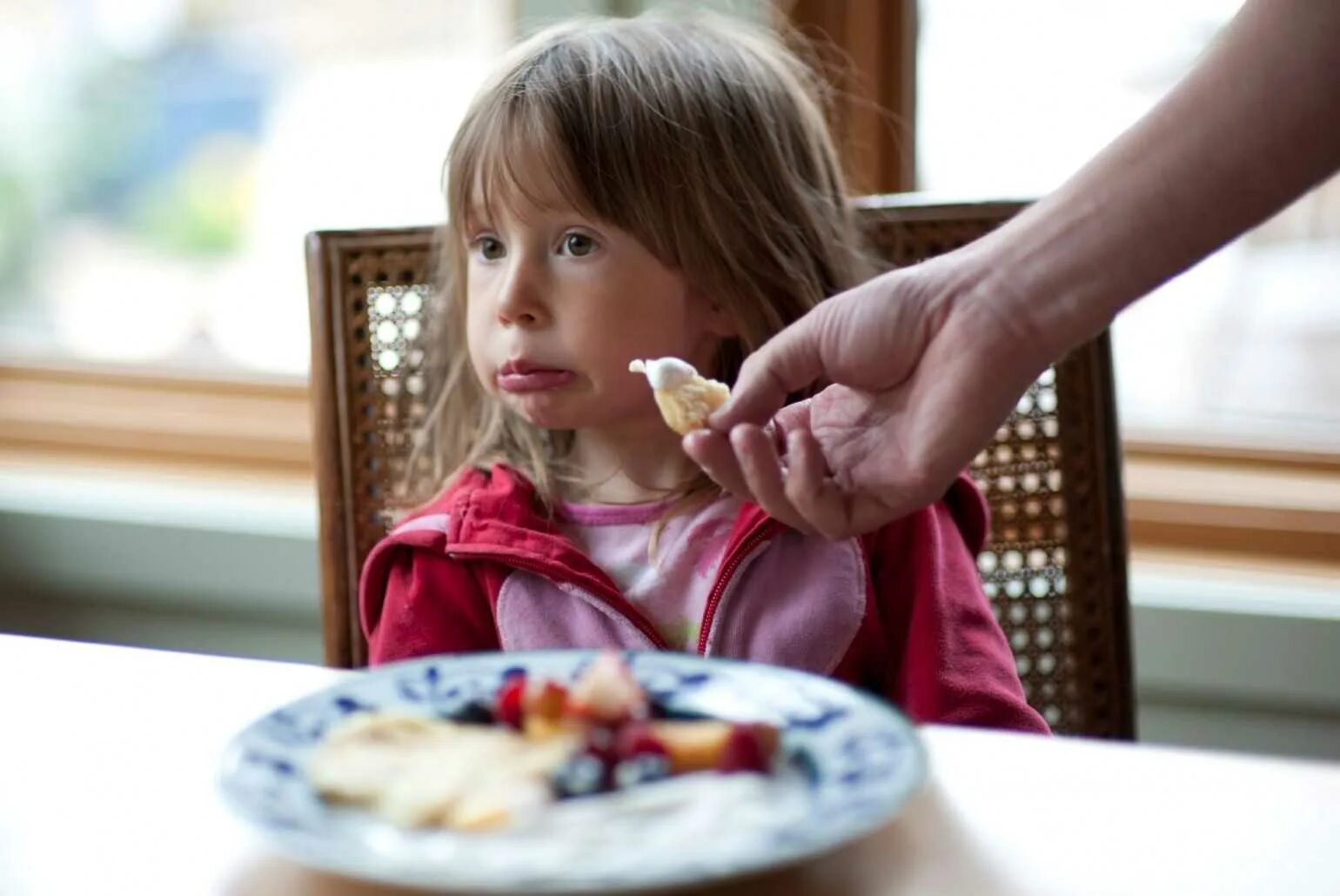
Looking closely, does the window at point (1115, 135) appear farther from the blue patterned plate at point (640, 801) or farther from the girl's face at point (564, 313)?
the blue patterned plate at point (640, 801)

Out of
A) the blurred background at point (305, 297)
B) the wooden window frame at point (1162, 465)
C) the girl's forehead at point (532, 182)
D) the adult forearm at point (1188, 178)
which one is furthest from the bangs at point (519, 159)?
the wooden window frame at point (1162, 465)

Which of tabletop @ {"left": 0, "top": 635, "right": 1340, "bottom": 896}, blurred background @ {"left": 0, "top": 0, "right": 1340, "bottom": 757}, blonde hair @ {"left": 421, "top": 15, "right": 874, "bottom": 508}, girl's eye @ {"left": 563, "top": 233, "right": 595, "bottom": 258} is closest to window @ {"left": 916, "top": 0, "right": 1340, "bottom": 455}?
blurred background @ {"left": 0, "top": 0, "right": 1340, "bottom": 757}

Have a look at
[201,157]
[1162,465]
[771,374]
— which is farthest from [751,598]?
[201,157]

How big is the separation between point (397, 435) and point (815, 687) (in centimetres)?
67

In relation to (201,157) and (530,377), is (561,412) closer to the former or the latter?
(530,377)

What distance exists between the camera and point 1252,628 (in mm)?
1536

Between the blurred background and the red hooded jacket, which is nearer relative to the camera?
the red hooded jacket

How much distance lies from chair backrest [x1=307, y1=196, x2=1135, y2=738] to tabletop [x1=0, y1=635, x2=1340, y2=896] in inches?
19.2

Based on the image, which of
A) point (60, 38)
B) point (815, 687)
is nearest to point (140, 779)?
point (815, 687)

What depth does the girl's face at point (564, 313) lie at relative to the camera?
3.84ft

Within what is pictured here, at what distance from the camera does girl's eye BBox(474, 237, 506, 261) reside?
1221 mm

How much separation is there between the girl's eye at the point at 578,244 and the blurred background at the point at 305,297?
0.17m

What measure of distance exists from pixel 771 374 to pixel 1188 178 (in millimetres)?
266

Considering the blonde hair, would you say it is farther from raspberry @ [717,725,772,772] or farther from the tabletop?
raspberry @ [717,725,772,772]
